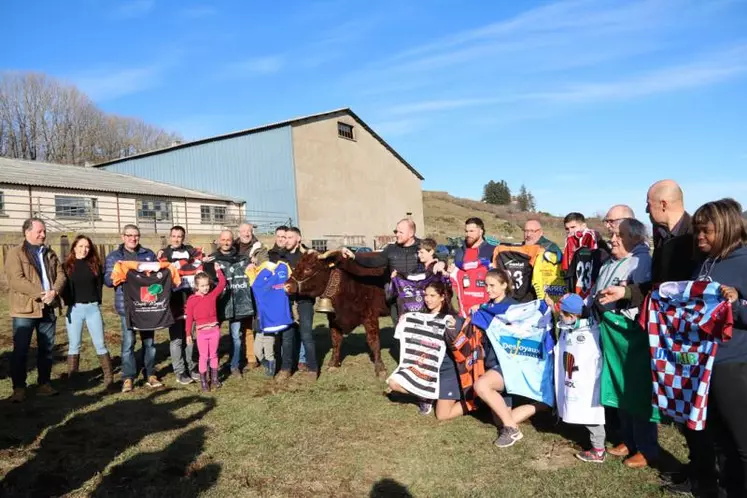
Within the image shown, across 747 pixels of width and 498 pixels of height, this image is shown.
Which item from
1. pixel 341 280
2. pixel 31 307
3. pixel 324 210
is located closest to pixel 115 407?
pixel 31 307

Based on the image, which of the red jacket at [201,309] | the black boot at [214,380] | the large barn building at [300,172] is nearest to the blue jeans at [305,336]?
the black boot at [214,380]

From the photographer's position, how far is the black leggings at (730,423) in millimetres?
3229

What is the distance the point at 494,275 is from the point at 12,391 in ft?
22.2

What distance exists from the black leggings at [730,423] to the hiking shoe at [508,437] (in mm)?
1775

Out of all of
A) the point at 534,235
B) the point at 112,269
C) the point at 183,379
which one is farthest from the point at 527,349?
the point at 112,269

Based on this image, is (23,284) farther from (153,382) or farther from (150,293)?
(153,382)

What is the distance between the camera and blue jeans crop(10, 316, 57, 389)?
6.51 meters

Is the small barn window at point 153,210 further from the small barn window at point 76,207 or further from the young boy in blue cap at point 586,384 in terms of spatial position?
the young boy in blue cap at point 586,384

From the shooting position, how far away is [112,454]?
487cm

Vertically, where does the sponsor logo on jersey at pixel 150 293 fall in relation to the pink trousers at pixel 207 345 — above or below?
above

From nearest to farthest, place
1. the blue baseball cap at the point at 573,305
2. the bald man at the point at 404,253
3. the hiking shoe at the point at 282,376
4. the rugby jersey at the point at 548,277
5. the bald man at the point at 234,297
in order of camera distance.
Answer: the blue baseball cap at the point at 573,305 < the rugby jersey at the point at 548,277 < the bald man at the point at 404,253 < the hiking shoe at the point at 282,376 < the bald man at the point at 234,297

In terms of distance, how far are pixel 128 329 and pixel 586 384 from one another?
5951mm

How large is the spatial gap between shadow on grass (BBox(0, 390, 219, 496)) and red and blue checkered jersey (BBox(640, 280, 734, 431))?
381 centimetres

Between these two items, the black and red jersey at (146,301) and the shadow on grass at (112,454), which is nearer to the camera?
the shadow on grass at (112,454)
